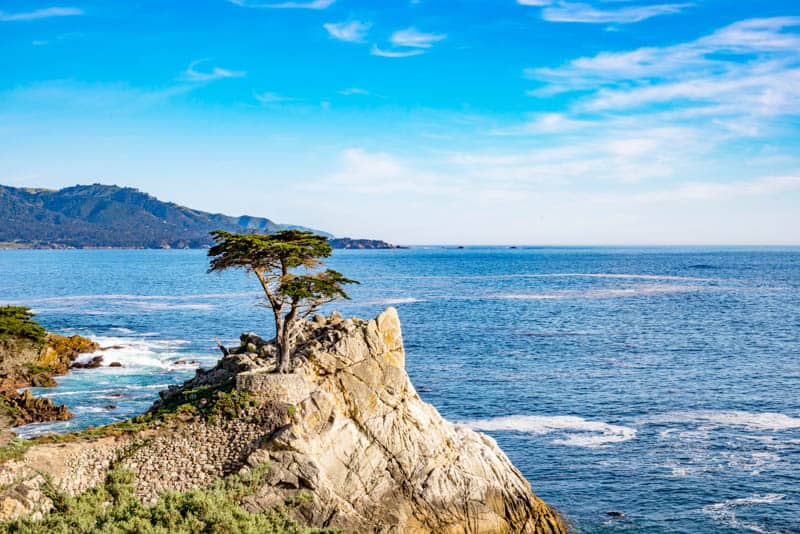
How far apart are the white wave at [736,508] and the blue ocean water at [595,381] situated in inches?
3.6

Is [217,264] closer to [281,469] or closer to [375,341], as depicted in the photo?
[375,341]

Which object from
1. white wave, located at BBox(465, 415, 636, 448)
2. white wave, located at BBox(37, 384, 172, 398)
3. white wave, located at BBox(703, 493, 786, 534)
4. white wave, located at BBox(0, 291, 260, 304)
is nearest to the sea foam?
white wave, located at BBox(465, 415, 636, 448)

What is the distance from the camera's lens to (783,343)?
241ft

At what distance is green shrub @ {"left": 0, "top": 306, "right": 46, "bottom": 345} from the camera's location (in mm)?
51656

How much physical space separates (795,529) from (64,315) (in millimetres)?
96944

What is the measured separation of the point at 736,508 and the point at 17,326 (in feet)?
157

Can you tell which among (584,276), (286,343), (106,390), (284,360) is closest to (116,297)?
(106,390)

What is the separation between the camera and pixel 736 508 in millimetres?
33312

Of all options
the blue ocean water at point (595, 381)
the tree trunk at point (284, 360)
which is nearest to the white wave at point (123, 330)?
the blue ocean water at point (595, 381)

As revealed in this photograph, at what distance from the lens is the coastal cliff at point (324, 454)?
25.8 meters

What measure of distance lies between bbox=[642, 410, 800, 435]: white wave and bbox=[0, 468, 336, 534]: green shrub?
29.6 metres

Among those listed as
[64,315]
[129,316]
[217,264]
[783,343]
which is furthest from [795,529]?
[64,315]

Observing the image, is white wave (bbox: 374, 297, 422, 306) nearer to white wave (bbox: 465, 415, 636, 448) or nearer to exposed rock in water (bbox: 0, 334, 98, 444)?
exposed rock in water (bbox: 0, 334, 98, 444)

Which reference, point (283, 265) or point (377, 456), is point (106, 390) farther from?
point (377, 456)
